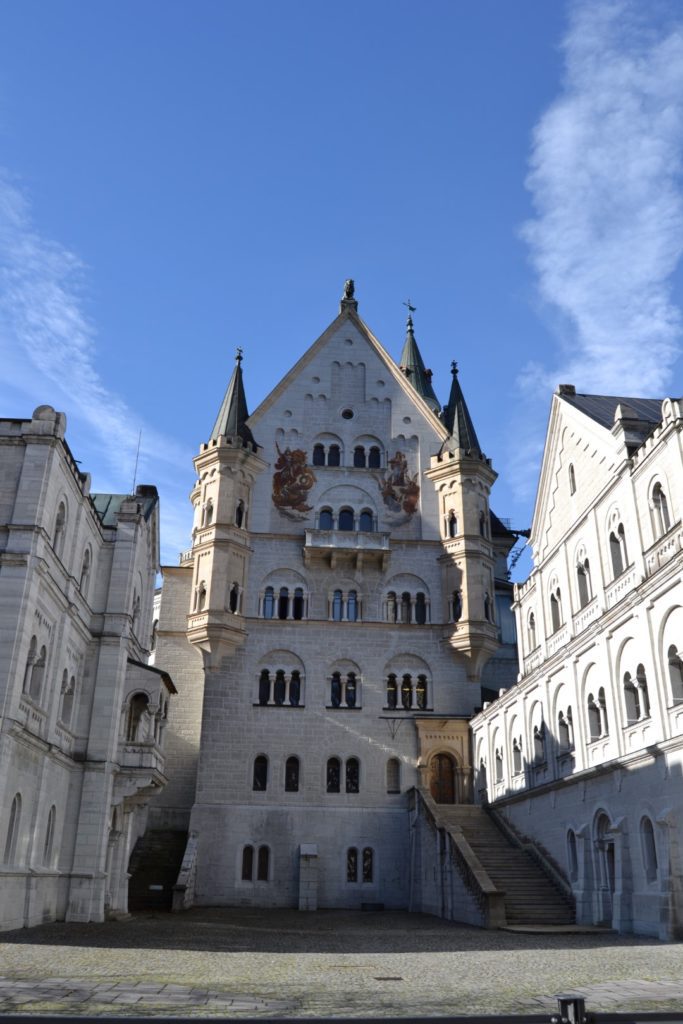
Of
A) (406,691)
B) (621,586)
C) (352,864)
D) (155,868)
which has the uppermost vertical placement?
(406,691)

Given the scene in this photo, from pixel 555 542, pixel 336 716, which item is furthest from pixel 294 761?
pixel 555 542

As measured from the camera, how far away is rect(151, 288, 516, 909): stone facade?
4181 cm

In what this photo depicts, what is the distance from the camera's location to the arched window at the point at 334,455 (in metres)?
50.4

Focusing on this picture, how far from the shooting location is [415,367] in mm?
74000

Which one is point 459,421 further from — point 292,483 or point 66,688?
point 66,688

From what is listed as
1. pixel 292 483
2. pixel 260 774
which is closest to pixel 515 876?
pixel 260 774

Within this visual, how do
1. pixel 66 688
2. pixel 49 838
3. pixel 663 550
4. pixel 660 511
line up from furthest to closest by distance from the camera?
pixel 66 688 → pixel 49 838 → pixel 660 511 → pixel 663 550

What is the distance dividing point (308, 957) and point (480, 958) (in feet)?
12.0

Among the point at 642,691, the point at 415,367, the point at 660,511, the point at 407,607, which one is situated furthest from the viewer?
the point at 415,367

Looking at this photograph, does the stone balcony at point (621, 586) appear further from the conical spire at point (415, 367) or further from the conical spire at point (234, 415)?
the conical spire at point (415, 367)

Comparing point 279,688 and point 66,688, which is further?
point 279,688

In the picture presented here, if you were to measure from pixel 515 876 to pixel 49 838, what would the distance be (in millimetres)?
16657

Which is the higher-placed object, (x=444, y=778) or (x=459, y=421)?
(x=459, y=421)

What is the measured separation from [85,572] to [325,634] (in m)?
16.6
